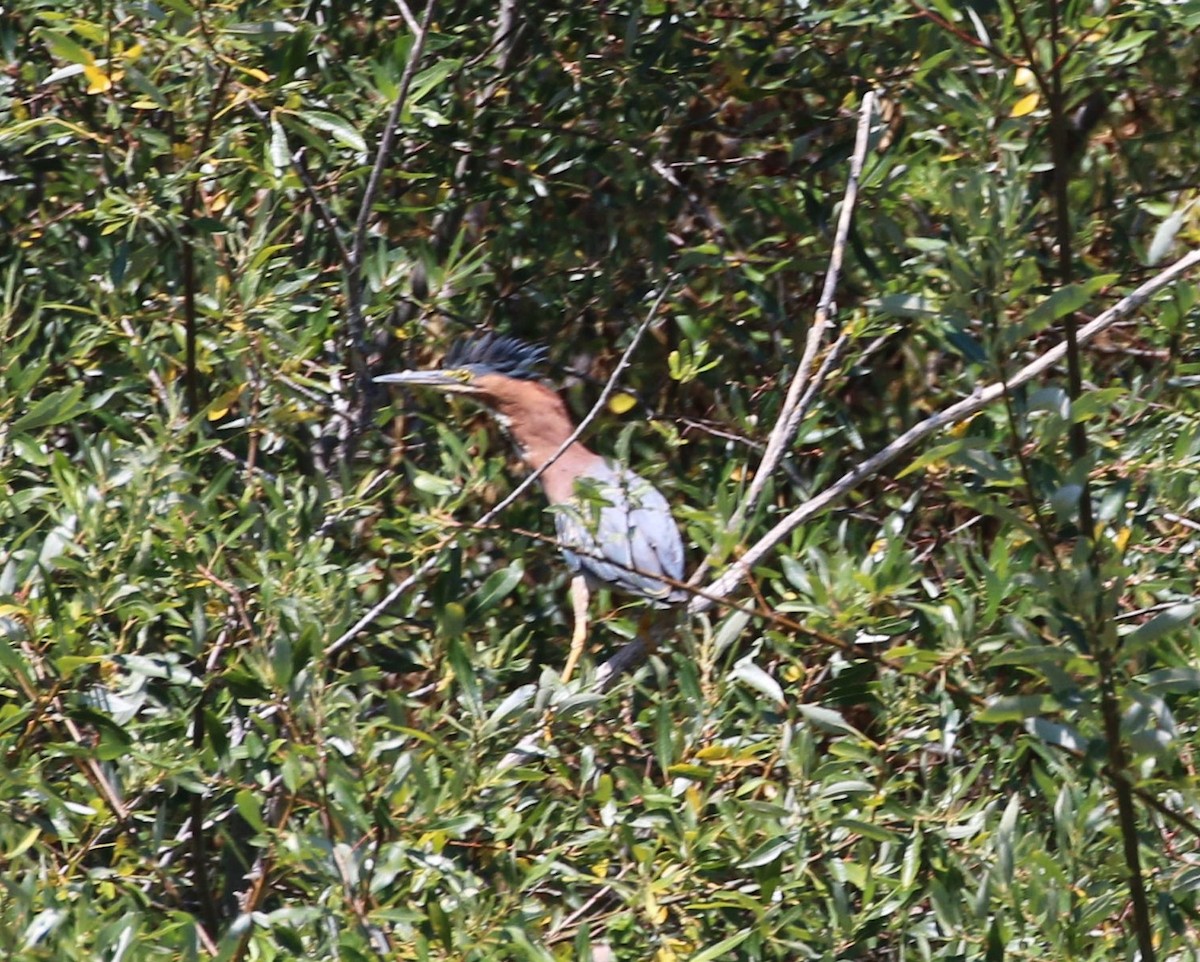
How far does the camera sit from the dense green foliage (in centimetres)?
201

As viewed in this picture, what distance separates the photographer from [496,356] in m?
4.14

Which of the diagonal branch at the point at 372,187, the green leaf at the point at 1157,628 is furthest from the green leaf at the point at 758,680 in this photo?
the diagonal branch at the point at 372,187

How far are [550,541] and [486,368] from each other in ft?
6.51

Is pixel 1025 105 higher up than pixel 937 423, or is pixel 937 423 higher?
pixel 1025 105

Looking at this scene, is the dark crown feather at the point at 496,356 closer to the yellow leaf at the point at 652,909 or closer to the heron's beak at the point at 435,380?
the heron's beak at the point at 435,380

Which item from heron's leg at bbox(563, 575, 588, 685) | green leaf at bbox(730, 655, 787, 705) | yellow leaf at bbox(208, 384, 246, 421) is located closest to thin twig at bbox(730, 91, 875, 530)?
green leaf at bbox(730, 655, 787, 705)

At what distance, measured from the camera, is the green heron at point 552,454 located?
346 cm

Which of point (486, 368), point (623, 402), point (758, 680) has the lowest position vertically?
point (486, 368)

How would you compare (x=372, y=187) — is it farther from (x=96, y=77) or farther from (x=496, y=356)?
(x=496, y=356)

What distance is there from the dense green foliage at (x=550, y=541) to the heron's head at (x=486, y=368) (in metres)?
0.21

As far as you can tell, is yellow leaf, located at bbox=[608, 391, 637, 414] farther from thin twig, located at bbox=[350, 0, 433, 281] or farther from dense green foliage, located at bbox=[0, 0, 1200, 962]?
thin twig, located at bbox=[350, 0, 433, 281]

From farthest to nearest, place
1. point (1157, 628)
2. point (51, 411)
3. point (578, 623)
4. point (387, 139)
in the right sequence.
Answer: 1. point (578, 623)
2. point (387, 139)
3. point (51, 411)
4. point (1157, 628)

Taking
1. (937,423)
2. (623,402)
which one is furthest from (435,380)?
(937,423)

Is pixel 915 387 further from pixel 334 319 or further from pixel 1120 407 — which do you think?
pixel 334 319
